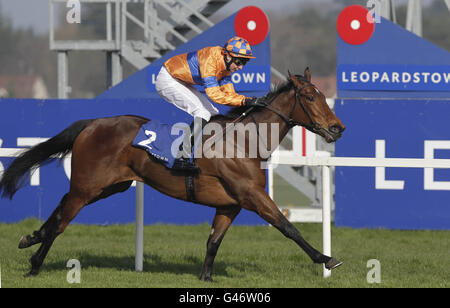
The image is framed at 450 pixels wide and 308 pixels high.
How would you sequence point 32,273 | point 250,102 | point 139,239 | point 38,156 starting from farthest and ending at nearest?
point 139,239 < point 38,156 < point 32,273 < point 250,102

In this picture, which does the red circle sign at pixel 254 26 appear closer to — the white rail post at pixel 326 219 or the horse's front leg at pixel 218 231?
the white rail post at pixel 326 219

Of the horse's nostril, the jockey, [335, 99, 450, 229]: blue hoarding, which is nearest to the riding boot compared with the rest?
the jockey

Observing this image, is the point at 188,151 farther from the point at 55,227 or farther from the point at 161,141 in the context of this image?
the point at 55,227

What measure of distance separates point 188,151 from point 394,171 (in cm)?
367

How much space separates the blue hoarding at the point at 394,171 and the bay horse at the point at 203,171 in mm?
3261

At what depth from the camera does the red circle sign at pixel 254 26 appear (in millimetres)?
9469

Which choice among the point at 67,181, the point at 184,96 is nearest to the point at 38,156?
the point at 184,96

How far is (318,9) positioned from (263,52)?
38948 millimetres

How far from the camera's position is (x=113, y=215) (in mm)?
9484

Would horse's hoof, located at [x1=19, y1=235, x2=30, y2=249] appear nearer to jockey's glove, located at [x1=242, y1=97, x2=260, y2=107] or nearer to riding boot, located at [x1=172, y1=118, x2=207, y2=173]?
riding boot, located at [x1=172, y1=118, x2=207, y2=173]

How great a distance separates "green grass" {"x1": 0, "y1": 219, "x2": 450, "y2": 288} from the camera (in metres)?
6.00

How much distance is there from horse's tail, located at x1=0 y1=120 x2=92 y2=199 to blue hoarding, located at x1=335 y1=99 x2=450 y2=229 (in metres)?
3.71

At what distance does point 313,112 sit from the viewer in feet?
19.5
